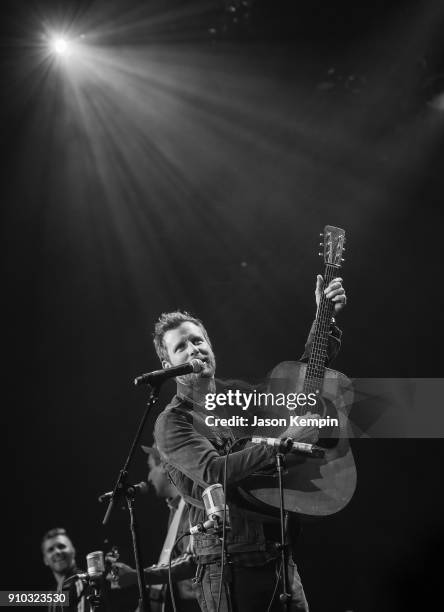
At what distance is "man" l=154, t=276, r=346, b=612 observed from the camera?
2.54 metres

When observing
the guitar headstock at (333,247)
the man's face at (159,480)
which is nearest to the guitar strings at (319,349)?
the guitar headstock at (333,247)

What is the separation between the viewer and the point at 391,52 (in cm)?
575

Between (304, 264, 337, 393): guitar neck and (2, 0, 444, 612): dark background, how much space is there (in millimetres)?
2748

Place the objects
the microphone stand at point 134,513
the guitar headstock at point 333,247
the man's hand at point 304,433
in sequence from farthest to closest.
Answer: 1. the guitar headstock at point 333,247
2. the man's hand at point 304,433
3. the microphone stand at point 134,513

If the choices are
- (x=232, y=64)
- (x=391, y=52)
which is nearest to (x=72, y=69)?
(x=232, y=64)

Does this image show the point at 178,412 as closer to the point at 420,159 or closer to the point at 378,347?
the point at 378,347

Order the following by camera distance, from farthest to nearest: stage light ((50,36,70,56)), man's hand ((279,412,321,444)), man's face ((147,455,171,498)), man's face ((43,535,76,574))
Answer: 1. stage light ((50,36,70,56))
2. man's face ((43,535,76,574))
3. man's face ((147,455,171,498))
4. man's hand ((279,412,321,444))

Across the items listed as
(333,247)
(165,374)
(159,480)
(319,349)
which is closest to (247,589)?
(165,374)

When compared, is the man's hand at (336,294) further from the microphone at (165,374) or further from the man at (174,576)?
the man at (174,576)

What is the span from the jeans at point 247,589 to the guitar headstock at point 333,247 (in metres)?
1.54

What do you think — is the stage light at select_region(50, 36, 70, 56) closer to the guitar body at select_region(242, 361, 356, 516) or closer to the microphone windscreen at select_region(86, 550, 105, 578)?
the guitar body at select_region(242, 361, 356, 516)

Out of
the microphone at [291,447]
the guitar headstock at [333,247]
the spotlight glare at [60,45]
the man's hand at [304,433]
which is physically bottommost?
the microphone at [291,447]

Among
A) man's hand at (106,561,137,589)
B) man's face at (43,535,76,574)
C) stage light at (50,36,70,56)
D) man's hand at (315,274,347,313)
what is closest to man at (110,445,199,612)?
man's hand at (106,561,137,589)

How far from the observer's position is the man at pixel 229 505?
2537 millimetres
